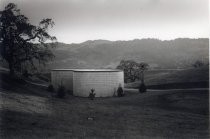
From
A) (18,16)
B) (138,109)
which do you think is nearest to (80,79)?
(18,16)

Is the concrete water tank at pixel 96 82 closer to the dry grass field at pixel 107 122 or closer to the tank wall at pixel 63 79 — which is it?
the tank wall at pixel 63 79

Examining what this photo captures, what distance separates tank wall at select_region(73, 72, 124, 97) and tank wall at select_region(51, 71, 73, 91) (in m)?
5.13

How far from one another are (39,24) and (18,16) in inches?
135

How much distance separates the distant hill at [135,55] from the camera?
153 metres

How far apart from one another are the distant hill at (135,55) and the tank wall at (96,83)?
94629 millimetres

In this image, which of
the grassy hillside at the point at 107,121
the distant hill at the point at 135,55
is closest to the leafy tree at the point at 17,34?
the grassy hillside at the point at 107,121

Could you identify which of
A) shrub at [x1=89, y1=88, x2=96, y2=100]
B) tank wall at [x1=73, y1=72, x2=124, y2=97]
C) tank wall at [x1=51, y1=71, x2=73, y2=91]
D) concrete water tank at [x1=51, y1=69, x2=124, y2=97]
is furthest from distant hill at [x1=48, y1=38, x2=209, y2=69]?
shrub at [x1=89, y1=88, x2=96, y2=100]

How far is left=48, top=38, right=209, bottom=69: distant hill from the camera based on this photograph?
153 meters

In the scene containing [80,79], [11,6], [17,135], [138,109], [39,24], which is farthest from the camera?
[80,79]

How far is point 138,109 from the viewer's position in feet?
112

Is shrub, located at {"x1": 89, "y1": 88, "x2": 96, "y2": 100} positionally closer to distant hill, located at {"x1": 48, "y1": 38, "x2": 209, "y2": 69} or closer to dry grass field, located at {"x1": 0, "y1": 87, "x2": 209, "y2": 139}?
dry grass field, located at {"x1": 0, "y1": 87, "x2": 209, "y2": 139}

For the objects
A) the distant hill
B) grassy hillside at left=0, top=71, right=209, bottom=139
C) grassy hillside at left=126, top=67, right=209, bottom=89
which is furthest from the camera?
the distant hill

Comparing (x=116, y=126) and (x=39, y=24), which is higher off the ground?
(x=39, y=24)

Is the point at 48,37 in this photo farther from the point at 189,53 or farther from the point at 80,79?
the point at 189,53
